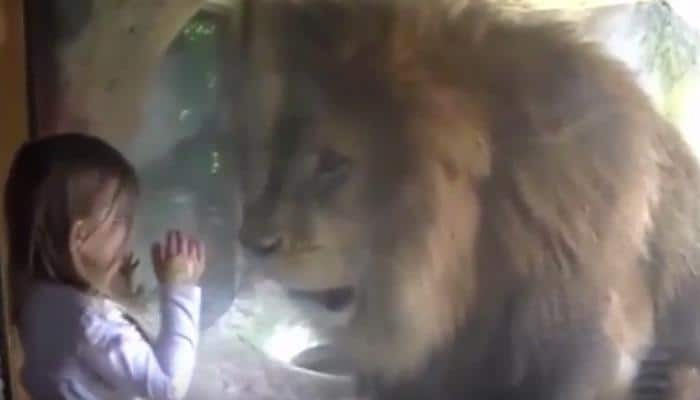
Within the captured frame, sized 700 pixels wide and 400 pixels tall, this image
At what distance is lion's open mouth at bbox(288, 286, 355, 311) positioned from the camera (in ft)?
5.02

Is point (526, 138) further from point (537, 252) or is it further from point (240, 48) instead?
point (240, 48)

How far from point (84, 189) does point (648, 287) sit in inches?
26.8

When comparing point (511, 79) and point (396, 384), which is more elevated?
point (511, 79)

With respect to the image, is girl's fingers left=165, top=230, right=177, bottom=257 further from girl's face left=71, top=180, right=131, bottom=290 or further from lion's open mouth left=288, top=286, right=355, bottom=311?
lion's open mouth left=288, top=286, right=355, bottom=311

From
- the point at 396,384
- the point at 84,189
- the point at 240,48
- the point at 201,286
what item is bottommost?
the point at 396,384

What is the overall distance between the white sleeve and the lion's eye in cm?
20

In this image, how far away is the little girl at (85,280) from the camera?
149 centimetres

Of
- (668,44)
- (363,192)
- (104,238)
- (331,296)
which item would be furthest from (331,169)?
(668,44)

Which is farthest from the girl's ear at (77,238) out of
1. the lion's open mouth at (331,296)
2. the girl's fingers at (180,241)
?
the lion's open mouth at (331,296)

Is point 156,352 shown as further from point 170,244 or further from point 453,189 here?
point 453,189

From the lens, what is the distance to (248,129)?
152cm

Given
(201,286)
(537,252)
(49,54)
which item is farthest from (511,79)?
(49,54)

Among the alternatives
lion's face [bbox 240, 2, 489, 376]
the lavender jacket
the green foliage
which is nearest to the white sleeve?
the lavender jacket

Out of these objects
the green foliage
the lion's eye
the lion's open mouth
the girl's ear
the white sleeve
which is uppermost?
the green foliage
